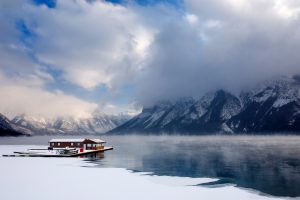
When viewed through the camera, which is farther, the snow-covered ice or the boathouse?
the boathouse

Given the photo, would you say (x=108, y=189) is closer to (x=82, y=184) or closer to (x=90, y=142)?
(x=82, y=184)

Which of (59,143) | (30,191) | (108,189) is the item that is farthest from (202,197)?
(59,143)

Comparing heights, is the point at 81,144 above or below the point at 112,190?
above

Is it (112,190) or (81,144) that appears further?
(81,144)

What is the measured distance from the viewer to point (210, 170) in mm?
65688

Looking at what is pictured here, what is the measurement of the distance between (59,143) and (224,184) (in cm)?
11666

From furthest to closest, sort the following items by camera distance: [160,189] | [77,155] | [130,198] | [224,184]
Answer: [77,155] < [224,184] < [160,189] < [130,198]

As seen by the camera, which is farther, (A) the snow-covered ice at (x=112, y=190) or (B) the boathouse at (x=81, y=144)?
(B) the boathouse at (x=81, y=144)

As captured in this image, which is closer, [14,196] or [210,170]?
[14,196]

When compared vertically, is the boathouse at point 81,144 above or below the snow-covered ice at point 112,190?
above

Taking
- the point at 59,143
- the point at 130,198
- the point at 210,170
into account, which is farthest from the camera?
the point at 59,143

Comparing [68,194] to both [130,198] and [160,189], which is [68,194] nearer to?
[130,198]

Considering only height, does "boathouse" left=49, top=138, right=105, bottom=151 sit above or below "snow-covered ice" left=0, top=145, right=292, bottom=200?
above

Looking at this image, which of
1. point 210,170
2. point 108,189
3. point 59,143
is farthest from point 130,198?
point 59,143
